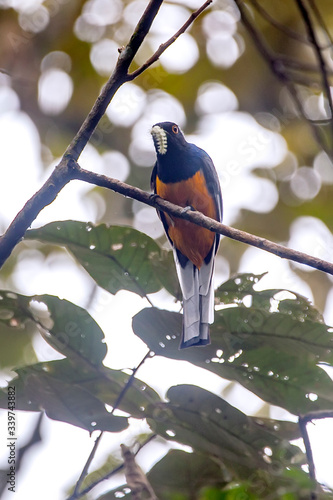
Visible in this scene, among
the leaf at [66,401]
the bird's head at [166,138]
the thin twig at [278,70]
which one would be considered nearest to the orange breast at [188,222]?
the bird's head at [166,138]

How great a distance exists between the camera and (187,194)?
4.44 metres

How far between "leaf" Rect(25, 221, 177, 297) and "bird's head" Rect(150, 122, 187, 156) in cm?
182

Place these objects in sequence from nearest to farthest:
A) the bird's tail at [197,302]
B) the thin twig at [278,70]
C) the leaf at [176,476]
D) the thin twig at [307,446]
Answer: the thin twig at [307,446], the leaf at [176,476], the bird's tail at [197,302], the thin twig at [278,70]

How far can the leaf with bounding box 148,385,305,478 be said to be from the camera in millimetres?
2137

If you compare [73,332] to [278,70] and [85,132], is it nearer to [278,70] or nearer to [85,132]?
[85,132]

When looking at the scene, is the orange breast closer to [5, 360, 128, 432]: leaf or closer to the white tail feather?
the white tail feather

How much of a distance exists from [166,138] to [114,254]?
207 cm

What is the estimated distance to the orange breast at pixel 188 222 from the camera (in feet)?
14.6

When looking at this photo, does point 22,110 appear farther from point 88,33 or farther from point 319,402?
point 319,402

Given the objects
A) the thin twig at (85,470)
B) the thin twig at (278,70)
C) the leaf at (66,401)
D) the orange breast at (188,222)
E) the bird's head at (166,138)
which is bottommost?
the thin twig at (85,470)

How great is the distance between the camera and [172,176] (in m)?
4.47

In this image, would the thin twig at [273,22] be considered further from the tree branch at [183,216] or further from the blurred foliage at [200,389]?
the blurred foliage at [200,389]

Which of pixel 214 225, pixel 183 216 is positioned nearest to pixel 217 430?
pixel 214 225

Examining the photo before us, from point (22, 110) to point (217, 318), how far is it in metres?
5.91
